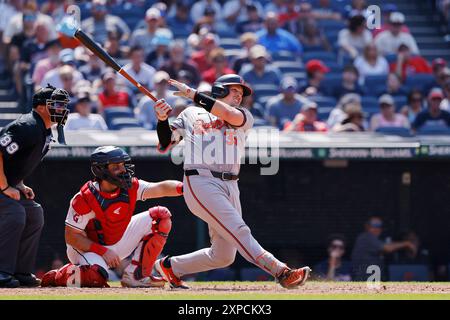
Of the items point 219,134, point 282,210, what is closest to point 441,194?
point 282,210

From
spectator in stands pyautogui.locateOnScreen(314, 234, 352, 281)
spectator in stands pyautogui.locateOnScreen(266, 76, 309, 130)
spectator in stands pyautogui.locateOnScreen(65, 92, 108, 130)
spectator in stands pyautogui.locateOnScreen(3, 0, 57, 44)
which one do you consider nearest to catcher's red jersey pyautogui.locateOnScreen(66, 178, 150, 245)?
spectator in stands pyautogui.locateOnScreen(314, 234, 352, 281)

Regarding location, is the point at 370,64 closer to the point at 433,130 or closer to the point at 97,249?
the point at 433,130

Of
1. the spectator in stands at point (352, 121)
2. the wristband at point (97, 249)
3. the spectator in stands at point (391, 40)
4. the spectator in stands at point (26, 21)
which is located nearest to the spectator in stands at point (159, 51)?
the spectator in stands at point (26, 21)

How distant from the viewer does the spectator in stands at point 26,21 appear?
44.5 ft

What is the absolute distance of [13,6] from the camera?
46.6 ft

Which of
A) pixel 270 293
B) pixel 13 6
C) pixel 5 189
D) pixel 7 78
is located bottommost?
pixel 270 293

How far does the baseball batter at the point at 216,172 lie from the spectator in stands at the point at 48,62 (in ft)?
17.8

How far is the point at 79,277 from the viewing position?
781 cm

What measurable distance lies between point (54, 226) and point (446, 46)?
7523 mm

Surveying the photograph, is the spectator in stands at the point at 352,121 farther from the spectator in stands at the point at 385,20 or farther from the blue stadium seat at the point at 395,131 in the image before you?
the spectator in stands at the point at 385,20

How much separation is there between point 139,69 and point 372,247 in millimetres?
3746

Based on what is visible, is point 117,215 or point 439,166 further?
point 439,166

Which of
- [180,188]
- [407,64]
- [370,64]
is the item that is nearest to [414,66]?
[407,64]
